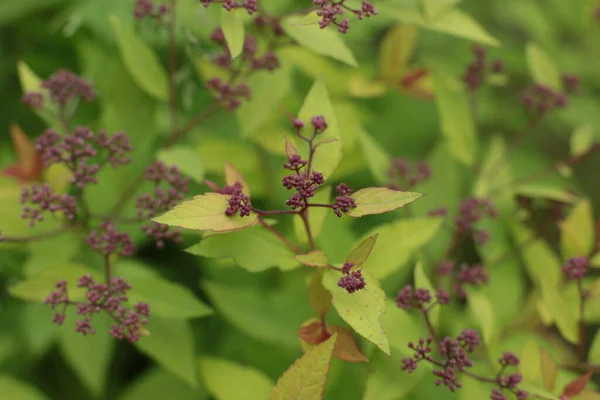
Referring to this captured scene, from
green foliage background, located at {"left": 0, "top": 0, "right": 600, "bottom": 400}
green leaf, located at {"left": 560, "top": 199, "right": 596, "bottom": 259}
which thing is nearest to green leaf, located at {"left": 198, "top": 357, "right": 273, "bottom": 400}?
green foliage background, located at {"left": 0, "top": 0, "right": 600, "bottom": 400}

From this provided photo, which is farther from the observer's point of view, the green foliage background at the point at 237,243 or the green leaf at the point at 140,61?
the green leaf at the point at 140,61

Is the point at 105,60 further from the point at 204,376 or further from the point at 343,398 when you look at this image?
the point at 343,398

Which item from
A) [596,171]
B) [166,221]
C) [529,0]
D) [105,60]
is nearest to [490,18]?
[529,0]

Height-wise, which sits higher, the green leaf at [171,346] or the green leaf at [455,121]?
the green leaf at [455,121]

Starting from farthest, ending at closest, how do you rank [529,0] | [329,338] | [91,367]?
[529,0] → [91,367] → [329,338]

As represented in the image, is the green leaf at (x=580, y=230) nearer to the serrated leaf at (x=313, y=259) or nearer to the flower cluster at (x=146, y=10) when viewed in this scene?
the serrated leaf at (x=313, y=259)

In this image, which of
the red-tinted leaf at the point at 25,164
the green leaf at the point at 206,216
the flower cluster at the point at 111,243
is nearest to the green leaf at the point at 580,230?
the green leaf at the point at 206,216
